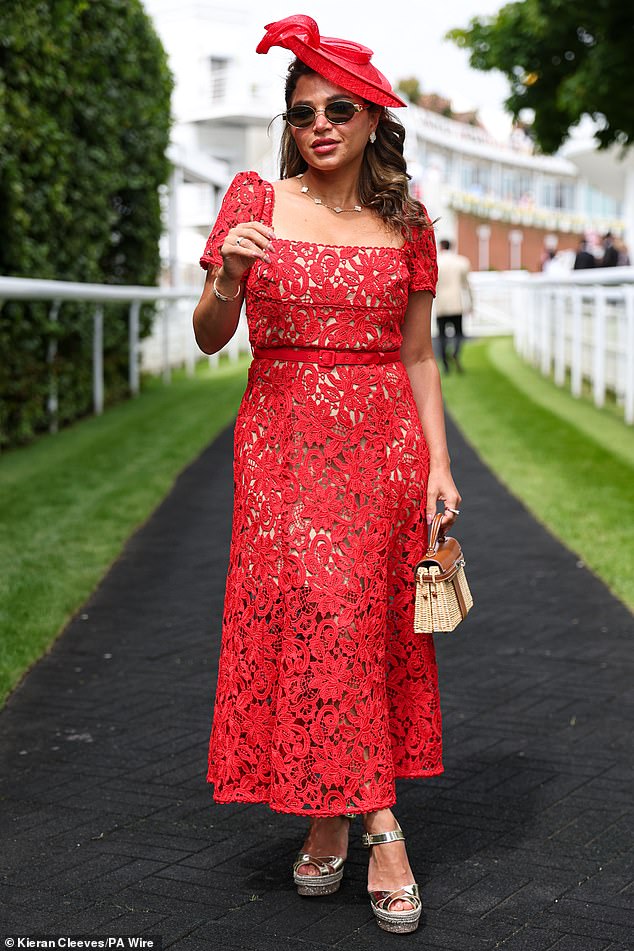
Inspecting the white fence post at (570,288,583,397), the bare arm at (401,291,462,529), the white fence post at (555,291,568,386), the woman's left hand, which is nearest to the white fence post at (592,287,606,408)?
the white fence post at (570,288,583,397)

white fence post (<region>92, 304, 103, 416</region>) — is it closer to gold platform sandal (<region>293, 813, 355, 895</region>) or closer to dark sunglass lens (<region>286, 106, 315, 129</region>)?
dark sunglass lens (<region>286, 106, 315, 129</region>)

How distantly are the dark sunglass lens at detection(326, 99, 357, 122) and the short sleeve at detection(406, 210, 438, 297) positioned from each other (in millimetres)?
336

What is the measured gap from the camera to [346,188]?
10.9 feet

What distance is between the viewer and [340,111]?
3.20 metres

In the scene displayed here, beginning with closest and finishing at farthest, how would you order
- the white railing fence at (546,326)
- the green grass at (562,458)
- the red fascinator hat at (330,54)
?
the red fascinator hat at (330,54), the green grass at (562,458), the white railing fence at (546,326)

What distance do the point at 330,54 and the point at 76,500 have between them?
6186 millimetres

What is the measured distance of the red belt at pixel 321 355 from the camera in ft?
10.6

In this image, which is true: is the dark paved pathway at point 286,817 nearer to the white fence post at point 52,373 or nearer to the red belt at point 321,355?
the red belt at point 321,355

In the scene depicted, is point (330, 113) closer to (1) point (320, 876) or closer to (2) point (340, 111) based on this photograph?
(2) point (340, 111)

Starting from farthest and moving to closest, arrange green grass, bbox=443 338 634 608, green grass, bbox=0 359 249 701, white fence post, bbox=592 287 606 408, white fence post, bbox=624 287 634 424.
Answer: white fence post, bbox=592 287 606 408
white fence post, bbox=624 287 634 424
green grass, bbox=443 338 634 608
green grass, bbox=0 359 249 701

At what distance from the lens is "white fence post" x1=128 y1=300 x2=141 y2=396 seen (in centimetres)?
1566

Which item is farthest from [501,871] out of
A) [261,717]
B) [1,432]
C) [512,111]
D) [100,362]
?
[512,111]

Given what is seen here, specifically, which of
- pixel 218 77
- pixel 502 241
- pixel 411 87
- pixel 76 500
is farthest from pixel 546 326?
pixel 411 87

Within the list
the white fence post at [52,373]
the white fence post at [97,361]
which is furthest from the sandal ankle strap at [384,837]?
the white fence post at [97,361]
